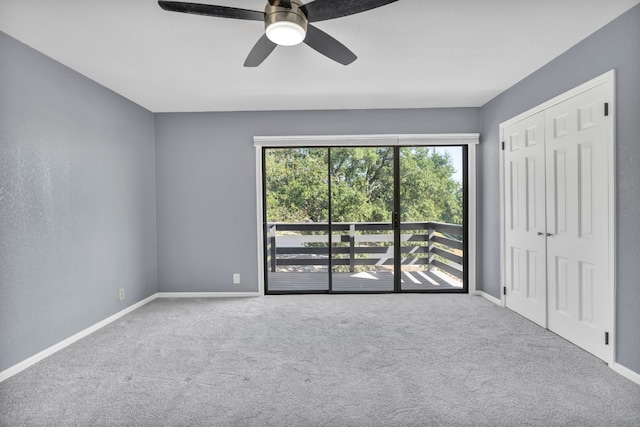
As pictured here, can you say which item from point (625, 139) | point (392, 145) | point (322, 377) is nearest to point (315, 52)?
point (392, 145)

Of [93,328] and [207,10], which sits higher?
[207,10]

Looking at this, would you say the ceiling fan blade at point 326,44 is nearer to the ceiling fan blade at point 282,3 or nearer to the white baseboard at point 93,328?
the ceiling fan blade at point 282,3

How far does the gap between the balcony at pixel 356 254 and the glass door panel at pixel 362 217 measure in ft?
0.05

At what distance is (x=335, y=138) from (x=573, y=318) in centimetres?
294

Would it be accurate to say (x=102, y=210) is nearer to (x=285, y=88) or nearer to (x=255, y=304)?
(x=255, y=304)

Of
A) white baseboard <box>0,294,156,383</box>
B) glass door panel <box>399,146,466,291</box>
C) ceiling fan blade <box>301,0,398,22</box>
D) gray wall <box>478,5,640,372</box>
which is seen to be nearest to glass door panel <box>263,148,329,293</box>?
glass door panel <box>399,146,466,291</box>

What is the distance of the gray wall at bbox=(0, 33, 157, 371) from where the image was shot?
225 centimetres

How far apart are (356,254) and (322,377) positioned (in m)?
3.28

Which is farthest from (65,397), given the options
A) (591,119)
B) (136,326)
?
(591,119)

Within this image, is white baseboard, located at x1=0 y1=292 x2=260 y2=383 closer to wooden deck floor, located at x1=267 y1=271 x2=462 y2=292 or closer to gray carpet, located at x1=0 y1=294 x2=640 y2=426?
gray carpet, located at x1=0 y1=294 x2=640 y2=426

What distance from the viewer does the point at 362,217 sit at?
518 centimetres

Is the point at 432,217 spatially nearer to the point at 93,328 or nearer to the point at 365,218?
the point at 365,218

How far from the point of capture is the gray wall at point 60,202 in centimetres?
225

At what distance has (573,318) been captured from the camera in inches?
102
